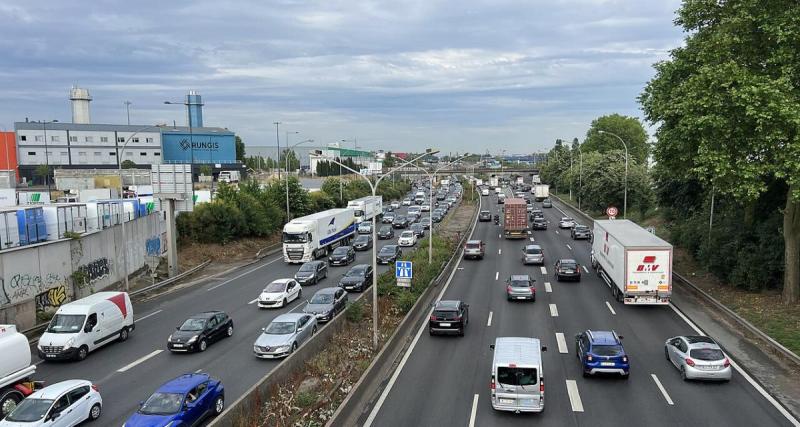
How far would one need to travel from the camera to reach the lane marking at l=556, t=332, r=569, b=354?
23281 mm

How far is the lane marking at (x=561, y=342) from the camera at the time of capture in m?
23.3

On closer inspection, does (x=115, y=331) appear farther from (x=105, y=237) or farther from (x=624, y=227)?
(x=624, y=227)

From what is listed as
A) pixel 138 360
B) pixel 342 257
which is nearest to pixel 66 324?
pixel 138 360

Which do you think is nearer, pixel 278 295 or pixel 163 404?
pixel 163 404

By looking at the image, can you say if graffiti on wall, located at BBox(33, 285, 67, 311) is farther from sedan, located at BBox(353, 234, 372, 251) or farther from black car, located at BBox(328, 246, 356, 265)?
sedan, located at BBox(353, 234, 372, 251)

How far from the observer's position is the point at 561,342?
24.4 meters

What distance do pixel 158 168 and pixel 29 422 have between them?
28.5 meters

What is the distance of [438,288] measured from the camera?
36.4 m

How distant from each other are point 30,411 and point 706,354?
20564 mm

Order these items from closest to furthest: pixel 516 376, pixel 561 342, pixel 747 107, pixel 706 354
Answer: pixel 516 376, pixel 706 354, pixel 747 107, pixel 561 342

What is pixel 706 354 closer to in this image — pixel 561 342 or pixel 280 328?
pixel 561 342

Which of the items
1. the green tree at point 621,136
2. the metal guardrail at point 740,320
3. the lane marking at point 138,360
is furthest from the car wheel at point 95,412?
the green tree at point 621,136

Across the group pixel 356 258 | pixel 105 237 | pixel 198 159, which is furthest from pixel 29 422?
pixel 198 159

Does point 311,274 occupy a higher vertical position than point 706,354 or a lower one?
lower
